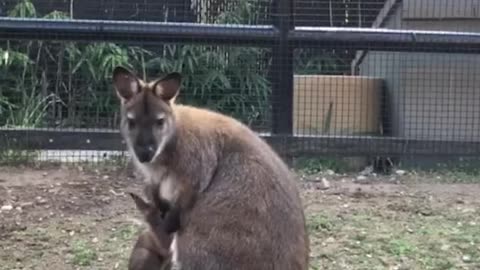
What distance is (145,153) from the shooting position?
5.07m

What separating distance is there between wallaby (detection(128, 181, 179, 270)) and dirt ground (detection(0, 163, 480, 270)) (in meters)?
0.90

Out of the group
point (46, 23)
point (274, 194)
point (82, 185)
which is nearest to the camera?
point (274, 194)

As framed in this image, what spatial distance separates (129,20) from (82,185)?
1.54m

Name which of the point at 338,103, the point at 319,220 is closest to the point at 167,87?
the point at 319,220

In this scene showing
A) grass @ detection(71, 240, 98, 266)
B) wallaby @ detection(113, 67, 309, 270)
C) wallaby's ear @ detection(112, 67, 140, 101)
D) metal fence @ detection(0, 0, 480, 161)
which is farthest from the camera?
metal fence @ detection(0, 0, 480, 161)

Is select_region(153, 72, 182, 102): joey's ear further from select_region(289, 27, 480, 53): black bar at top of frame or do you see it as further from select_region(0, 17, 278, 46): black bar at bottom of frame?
select_region(289, 27, 480, 53): black bar at top of frame

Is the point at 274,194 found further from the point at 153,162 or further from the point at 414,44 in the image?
the point at 414,44

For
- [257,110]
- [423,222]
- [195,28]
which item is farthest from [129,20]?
[423,222]

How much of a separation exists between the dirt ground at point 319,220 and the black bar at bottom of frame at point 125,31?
981 mm

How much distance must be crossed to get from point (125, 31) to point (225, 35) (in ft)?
2.38

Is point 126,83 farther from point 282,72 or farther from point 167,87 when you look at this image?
point 282,72

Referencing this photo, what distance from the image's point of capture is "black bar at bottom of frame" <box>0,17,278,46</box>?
7.97 m

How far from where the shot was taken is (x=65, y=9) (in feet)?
29.3

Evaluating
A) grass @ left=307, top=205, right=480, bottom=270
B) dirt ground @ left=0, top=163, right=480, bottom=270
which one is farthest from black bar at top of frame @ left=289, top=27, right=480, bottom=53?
grass @ left=307, top=205, right=480, bottom=270
